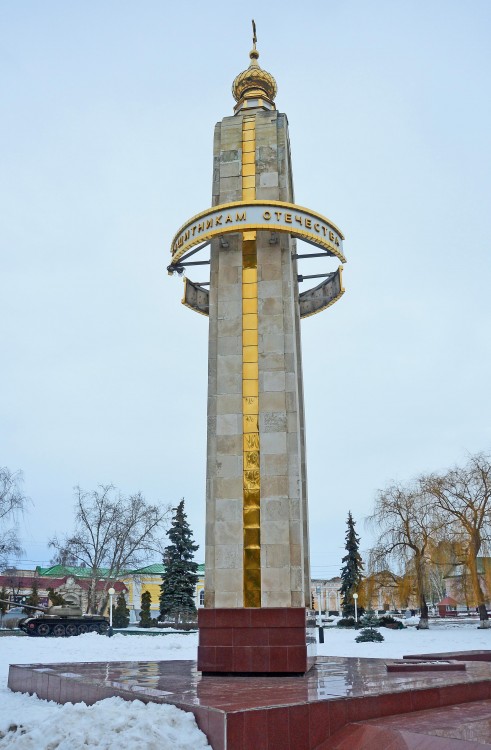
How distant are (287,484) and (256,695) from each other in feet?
14.4

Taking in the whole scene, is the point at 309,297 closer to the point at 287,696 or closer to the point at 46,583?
the point at 287,696

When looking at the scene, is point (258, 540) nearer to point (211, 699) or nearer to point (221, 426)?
point (221, 426)

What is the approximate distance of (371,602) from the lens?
36281 mm

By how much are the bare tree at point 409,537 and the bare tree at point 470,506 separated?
90 centimetres

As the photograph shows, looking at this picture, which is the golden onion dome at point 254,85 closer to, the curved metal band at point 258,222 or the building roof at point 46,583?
the curved metal band at point 258,222

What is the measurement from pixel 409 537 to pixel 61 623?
18.9 m

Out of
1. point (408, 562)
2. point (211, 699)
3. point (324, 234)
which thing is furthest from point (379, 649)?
point (211, 699)

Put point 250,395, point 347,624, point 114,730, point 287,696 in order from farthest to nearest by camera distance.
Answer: point 347,624 → point 250,395 → point 287,696 → point 114,730

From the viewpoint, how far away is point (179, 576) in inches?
1752

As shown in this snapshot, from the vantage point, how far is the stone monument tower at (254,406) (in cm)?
1134

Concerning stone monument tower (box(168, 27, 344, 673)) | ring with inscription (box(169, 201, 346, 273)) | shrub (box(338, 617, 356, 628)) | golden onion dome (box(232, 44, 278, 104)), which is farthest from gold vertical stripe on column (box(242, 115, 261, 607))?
shrub (box(338, 617, 356, 628))

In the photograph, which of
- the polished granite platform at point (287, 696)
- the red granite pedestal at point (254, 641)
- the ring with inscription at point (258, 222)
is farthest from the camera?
the ring with inscription at point (258, 222)

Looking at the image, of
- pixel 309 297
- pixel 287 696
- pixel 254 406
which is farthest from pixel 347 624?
pixel 287 696

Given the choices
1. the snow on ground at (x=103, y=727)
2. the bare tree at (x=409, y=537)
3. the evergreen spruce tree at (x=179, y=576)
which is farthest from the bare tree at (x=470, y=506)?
the snow on ground at (x=103, y=727)
